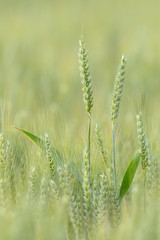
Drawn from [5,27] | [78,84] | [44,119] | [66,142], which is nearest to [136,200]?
[66,142]

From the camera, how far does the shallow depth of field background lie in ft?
5.93

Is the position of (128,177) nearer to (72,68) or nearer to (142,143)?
(142,143)

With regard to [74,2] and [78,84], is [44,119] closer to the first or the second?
[78,84]

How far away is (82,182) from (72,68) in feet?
9.49

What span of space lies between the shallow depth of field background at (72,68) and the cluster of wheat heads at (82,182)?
4.3 inches

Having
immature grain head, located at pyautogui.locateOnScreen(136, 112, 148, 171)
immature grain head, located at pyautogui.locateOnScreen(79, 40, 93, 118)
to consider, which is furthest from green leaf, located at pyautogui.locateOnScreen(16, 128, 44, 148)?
immature grain head, located at pyautogui.locateOnScreen(136, 112, 148, 171)

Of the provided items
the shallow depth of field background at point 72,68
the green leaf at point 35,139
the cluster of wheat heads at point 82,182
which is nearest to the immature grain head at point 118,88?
the cluster of wheat heads at point 82,182

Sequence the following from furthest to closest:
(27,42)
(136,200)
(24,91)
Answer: (27,42)
(24,91)
(136,200)

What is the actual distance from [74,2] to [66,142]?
725cm

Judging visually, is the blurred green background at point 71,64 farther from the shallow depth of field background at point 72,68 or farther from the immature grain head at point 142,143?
the immature grain head at point 142,143

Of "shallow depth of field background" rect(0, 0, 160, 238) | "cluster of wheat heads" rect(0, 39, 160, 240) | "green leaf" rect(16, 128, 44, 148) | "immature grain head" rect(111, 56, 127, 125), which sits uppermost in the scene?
"shallow depth of field background" rect(0, 0, 160, 238)

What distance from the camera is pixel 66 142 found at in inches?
65.4

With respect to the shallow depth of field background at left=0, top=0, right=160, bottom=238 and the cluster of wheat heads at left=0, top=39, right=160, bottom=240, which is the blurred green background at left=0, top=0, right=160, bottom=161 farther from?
the cluster of wheat heads at left=0, top=39, right=160, bottom=240

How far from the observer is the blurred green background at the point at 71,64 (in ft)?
6.50
